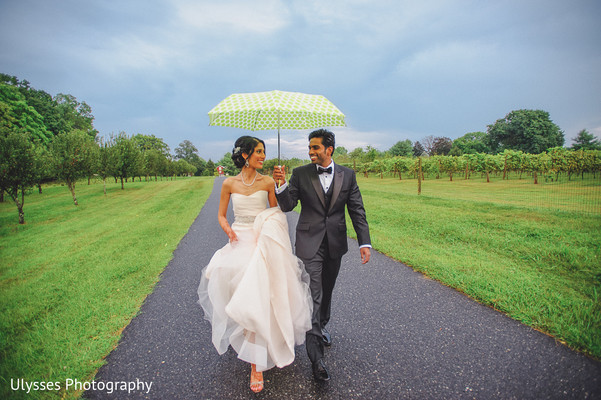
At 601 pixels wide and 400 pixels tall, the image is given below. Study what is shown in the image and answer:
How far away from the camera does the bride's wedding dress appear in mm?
2379

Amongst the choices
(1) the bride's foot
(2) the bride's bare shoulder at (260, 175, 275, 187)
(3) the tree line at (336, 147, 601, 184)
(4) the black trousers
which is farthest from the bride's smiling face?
(3) the tree line at (336, 147, 601, 184)

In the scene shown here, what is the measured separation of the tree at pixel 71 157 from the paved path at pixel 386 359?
980 inches

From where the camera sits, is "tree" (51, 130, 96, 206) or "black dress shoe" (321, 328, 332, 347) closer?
"black dress shoe" (321, 328, 332, 347)

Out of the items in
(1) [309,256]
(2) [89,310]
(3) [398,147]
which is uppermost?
(3) [398,147]

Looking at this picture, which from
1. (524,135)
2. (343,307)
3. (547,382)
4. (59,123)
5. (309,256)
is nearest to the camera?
(547,382)

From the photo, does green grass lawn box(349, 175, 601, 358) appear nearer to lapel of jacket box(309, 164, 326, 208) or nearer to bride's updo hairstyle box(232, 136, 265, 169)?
lapel of jacket box(309, 164, 326, 208)

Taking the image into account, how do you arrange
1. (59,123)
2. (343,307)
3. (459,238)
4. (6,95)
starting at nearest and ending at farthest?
(343,307) → (459,238) → (6,95) → (59,123)

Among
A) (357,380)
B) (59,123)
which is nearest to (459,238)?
(357,380)

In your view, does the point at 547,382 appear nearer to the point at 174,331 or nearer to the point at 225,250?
the point at 225,250

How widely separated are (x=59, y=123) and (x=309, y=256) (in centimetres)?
6902

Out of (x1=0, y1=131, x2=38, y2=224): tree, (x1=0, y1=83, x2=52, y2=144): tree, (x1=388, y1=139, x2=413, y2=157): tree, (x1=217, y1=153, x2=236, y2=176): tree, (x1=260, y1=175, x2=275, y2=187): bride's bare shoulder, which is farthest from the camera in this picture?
(x1=217, y1=153, x2=236, y2=176): tree

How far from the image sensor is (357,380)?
2.59 meters

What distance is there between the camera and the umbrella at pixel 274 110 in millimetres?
3318

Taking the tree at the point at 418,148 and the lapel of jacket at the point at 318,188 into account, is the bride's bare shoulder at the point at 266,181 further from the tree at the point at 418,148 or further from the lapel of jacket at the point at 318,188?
the tree at the point at 418,148
